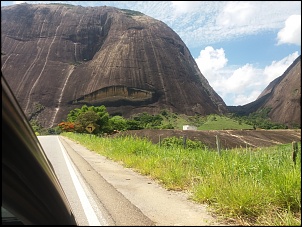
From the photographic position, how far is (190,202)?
5953 millimetres

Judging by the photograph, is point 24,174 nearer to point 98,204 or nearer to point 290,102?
point 290,102

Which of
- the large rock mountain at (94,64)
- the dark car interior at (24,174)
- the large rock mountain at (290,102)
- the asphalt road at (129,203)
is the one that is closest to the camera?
the dark car interior at (24,174)

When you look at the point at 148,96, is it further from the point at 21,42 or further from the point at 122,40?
the point at 21,42

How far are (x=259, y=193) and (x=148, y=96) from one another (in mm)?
108212

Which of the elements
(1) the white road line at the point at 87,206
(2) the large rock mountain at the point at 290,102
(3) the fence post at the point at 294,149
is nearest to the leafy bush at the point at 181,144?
(2) the large rock mountain at the point at 290,102

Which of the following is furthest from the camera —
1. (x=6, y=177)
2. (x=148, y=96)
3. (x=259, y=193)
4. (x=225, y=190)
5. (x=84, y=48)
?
(x=84, y=48)

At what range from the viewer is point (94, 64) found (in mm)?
119438

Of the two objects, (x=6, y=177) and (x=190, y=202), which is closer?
(x=6, y=177)

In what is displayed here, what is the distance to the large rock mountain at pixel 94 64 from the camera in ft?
361

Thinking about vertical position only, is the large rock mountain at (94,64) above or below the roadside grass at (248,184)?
above

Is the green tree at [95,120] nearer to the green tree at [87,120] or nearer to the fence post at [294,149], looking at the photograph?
the green tree at [87,120]

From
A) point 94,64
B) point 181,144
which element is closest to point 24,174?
point 181,144

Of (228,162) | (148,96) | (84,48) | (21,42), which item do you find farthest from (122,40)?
(228,162)

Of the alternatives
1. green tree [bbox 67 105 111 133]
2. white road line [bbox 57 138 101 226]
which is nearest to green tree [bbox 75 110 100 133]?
green tree [bbox 67 105 111 133]
